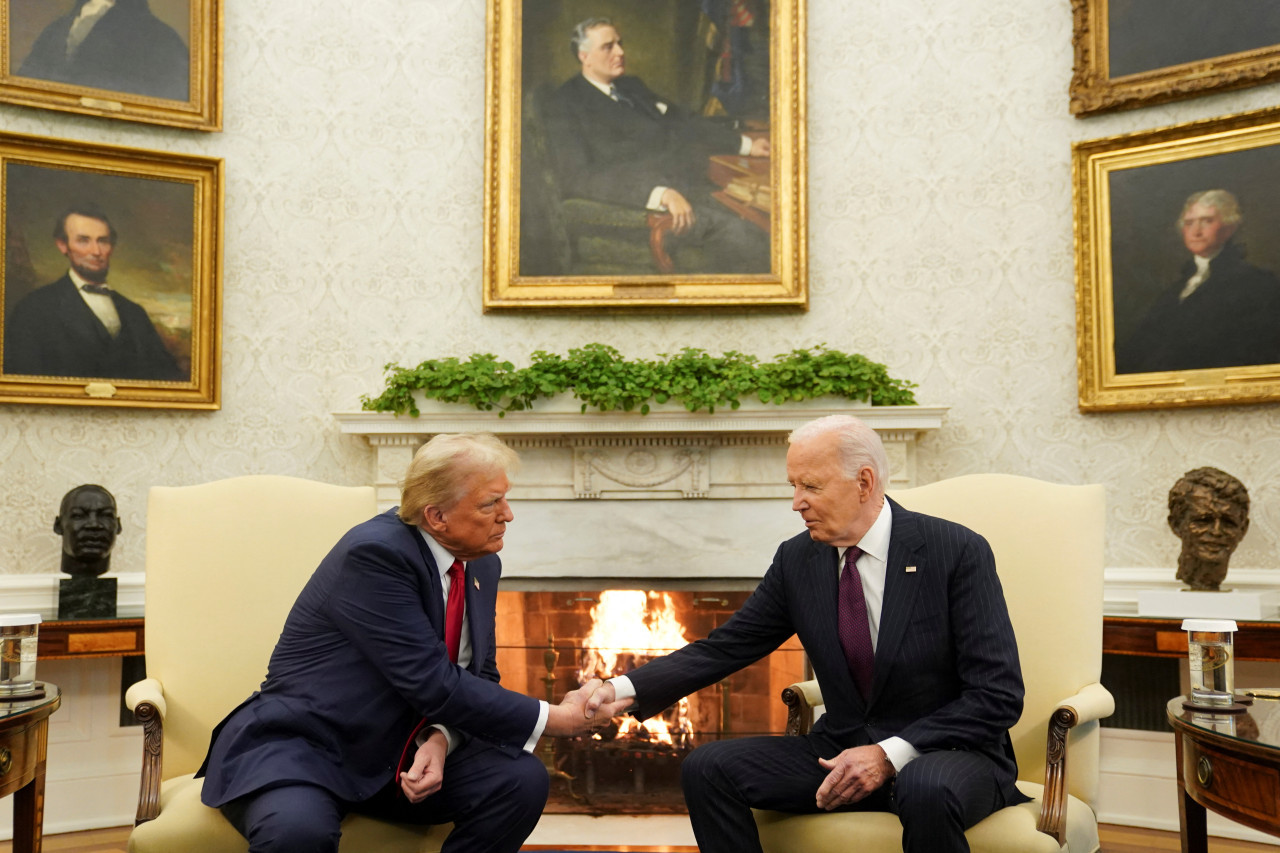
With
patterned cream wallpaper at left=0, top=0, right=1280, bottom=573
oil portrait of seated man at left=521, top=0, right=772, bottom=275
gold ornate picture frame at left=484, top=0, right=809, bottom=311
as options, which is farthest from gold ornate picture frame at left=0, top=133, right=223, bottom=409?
oil portrait of seated man at left=521, top=0, right=772, bottom=275

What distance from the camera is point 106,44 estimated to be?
4.88 m

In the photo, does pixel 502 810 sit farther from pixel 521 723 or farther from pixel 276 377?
pixel 276 377

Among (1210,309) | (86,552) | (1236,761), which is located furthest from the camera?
(1210,309)

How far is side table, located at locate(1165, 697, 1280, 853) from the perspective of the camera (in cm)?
199

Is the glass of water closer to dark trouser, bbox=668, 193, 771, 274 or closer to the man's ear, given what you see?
the man's ear

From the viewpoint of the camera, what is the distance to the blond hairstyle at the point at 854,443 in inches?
104

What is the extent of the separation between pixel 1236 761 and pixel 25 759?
280 centimetres

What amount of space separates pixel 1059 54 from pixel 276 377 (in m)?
4.27

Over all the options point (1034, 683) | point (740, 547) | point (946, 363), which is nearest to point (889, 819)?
point (1034, 683)

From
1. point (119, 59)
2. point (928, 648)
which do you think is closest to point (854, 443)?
point (928, 648)

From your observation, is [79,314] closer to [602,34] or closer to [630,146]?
[630,146]

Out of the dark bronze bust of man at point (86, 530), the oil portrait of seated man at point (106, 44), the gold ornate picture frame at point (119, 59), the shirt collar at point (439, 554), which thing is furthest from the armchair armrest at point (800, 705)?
the oil portrait of seated man at point (106, 44)

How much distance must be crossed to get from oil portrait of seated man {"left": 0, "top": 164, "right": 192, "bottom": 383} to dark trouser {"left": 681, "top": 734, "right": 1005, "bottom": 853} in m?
3.60

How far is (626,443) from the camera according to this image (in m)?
4.81
